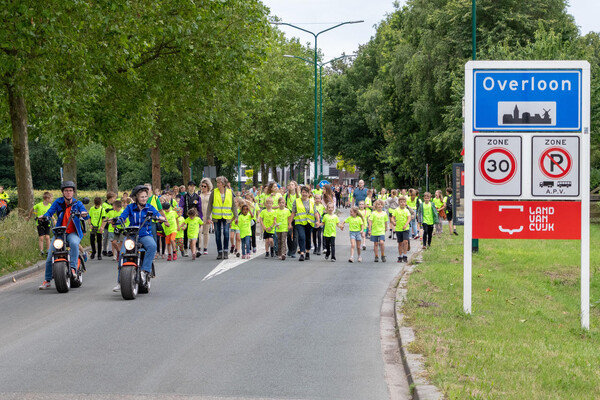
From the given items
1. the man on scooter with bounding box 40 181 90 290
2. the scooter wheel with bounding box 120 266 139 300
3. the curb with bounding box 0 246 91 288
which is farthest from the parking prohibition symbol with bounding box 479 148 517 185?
the curb with bounding box 0 246 91 288

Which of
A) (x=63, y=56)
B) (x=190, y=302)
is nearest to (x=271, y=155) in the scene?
(x=63, y=56)

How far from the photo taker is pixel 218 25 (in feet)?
88.1

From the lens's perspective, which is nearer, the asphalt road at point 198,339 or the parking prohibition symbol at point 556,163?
the asphalt road at point 198,339

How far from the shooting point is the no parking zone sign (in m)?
10.5

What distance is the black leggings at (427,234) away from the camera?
886 inches

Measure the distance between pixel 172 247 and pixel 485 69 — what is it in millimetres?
10957

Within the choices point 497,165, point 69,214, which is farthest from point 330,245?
point 497,165

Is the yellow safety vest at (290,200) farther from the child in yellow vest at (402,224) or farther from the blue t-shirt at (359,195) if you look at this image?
the blue t-shirt at (359,195)

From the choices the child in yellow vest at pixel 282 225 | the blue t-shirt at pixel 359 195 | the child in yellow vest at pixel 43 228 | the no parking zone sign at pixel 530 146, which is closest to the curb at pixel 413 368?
the no parking zone sign at pixel 530 146

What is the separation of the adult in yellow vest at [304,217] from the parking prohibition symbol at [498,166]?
9.47m

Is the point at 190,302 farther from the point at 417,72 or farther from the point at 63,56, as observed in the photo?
the point at 417,72

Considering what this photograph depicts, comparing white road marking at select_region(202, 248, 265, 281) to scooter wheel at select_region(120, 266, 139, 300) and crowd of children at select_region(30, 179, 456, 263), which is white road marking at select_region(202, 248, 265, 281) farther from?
scooter wheel at select_region(120, 266, 139, 300)

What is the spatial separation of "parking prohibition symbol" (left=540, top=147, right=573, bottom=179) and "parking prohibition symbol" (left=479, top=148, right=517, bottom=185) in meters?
0.34

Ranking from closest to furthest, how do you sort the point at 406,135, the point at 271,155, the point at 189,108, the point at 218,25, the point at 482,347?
the point at 482,347 < the point at 218,25 < the point at 189,108 < the point at 406,135 < the point at 271,155
